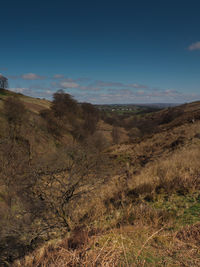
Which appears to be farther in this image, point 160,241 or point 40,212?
point 40,212

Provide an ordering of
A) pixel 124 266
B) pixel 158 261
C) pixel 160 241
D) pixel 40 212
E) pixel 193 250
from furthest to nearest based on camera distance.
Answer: pixel 40 212, pixel 160 241, pixel 193 250, pixel 158 261, pixel 124 266

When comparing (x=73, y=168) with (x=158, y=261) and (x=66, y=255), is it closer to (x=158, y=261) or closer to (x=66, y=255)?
(x=66, y=255)

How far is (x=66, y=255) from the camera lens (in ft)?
5.10

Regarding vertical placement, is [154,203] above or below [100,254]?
below

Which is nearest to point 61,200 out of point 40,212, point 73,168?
point 40,212

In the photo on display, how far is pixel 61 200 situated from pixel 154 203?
98.7 inches

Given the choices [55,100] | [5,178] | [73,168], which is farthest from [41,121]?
[73,168]

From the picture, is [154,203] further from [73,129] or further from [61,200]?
[73,129]

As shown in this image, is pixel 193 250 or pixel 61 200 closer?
pixel 193 250

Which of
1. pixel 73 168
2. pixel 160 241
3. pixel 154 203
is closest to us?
pixel 160 241

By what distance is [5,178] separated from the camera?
8.62 meters

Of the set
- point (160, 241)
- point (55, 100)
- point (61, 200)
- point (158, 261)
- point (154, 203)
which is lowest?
point (61, 200)

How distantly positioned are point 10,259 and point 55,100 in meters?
→ 30.8

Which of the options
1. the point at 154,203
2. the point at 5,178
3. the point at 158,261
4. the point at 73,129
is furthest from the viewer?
the point at 73,129
